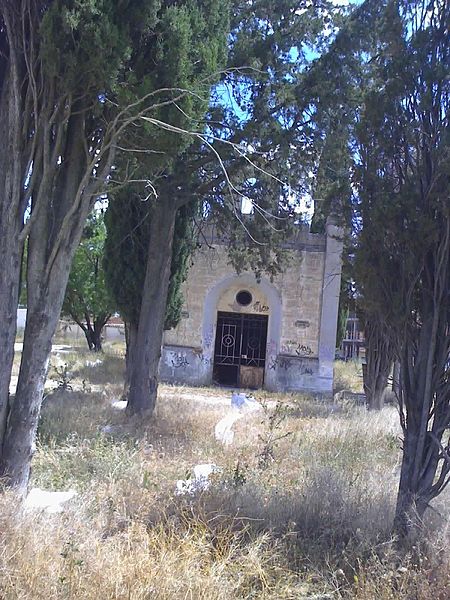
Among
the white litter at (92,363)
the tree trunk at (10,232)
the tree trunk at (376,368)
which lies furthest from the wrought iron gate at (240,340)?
the tree trunk at (10,232)

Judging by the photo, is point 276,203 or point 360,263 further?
point 276,203

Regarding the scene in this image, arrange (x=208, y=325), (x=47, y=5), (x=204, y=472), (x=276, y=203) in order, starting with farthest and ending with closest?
(x=208, y=325) < (x=276, y=203) < (x=204, y=472) < (x=47, y=5)

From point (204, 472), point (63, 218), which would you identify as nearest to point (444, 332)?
point (204, 472)

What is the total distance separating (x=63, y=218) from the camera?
17.7ft

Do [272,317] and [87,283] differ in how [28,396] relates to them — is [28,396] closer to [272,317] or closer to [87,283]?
[272,317]

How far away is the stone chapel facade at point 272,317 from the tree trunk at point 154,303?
970 centimetres

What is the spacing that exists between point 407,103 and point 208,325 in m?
16.9

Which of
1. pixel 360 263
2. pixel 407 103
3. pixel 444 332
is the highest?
pixel 407 103

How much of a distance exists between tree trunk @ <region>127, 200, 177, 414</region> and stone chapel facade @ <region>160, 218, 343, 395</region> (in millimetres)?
9697

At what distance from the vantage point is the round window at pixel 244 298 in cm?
2233

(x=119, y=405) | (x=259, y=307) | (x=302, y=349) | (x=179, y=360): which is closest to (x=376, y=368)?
(x=119, y=405)

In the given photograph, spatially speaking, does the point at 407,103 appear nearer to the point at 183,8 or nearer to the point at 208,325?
the point at 183,8

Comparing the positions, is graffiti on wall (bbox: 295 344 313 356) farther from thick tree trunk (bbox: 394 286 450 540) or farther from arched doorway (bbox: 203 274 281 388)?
thick tree trunk (bbox: 394 286 450 540)

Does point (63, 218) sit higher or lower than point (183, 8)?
lower
